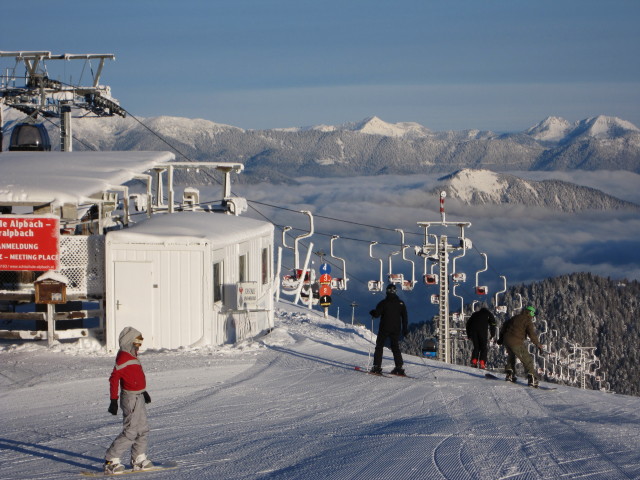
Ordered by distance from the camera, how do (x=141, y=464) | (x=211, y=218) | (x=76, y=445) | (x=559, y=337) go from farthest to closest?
(x=559, y=337)
(x=211, y=218)
(x=76, y=445)
(x=141, y=464)

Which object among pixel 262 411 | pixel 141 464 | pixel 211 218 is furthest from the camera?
pixel 211 218

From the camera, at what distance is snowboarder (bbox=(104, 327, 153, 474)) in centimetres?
951

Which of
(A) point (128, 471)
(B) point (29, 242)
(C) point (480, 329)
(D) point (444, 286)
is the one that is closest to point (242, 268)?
(B) point (29, 242)

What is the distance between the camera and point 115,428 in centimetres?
1197

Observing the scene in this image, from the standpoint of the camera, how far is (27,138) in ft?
96.7

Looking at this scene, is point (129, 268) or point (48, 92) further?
point (48, 92)

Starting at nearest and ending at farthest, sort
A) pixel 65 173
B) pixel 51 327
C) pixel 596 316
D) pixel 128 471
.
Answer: pixel 128 471
pixel 51 327
pixel 65 173
pixel 596 316

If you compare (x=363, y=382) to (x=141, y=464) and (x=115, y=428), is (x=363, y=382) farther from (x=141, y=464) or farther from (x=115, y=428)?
(x=141, y=464)

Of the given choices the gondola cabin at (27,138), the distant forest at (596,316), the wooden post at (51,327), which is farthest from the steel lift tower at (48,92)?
the distant forest at (596,316)

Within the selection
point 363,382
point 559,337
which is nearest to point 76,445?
point 363,382

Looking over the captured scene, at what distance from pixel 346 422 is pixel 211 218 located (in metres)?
10.3

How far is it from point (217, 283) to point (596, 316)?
164984 millimetres

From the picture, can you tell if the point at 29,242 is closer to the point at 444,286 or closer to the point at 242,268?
the point at 242,268

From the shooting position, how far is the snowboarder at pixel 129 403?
374 inches
